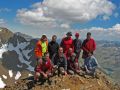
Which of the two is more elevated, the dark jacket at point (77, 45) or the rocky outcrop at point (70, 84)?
the dark jacket at point (77, 45)

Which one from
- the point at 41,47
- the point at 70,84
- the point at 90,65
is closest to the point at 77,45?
the point at 90,65

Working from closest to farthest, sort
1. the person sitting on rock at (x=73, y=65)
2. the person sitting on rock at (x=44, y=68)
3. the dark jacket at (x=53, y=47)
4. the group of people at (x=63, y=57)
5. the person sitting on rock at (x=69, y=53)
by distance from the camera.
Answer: the person sitting on rock at (x=44, y=68) → the group of people at (x=63, y=57) → the person sitting on rock at (x=69, y=53) → the person sitting on rock at (x=73, y=65) → the dark jacket at (x=53, y=47)

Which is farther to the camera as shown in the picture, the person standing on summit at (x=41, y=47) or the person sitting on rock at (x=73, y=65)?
the person standing on summit at (x=41, y=47)

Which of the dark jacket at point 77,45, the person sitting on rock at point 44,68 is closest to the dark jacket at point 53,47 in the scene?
the dark jacket at point 77,45

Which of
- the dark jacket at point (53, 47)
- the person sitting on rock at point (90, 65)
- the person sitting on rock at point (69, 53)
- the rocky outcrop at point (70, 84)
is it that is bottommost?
the rocky outcrop at point (70, 84)

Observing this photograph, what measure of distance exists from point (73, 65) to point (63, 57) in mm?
2234

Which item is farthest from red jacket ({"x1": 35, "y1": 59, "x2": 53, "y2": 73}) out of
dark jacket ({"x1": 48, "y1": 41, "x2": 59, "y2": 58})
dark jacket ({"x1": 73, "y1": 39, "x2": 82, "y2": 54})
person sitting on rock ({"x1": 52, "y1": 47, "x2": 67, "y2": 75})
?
dark jacket ({"x1": 73, "y1": 39, "x2": 82, "y2": 54})

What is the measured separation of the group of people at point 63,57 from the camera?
2662 centimetres

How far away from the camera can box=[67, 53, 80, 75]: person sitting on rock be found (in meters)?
28.3

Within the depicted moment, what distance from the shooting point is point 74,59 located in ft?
93.2

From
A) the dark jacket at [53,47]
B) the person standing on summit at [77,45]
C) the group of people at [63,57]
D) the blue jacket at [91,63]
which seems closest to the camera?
the group of people at [63,57]

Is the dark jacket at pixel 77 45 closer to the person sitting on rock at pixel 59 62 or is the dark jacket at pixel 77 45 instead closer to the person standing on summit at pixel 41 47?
the person sitting on rock at pixel 59 62

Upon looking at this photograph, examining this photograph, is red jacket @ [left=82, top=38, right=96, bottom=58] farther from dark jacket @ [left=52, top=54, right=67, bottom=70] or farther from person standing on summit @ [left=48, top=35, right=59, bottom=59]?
dark jacket @ [left=52, top=54, right=67, bottom=70]

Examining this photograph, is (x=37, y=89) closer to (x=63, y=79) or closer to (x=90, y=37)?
(x=63, y=79)
